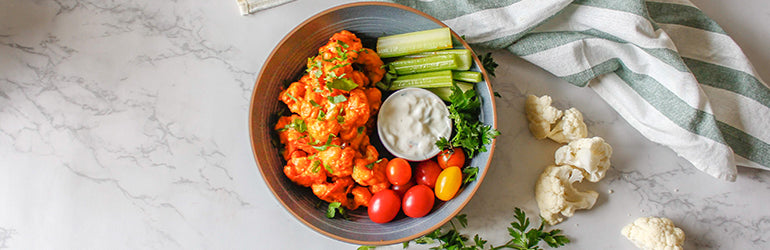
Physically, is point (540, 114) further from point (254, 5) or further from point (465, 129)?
point (254, 5)

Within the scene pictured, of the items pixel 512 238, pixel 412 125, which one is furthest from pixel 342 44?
pixel 512 238

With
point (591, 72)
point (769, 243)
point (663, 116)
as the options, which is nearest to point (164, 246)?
point (591, 72)

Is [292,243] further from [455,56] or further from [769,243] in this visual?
[769,243]

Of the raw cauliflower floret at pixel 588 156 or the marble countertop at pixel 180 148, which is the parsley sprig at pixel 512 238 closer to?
the marble countertop at pixel 180 148

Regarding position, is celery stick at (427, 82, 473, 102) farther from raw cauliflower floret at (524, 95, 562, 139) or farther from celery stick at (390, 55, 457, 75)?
raw cauliflower floret at (524, 95, 562, 139)

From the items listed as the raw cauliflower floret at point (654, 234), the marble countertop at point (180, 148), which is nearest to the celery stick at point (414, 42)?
the marble countertop at point (180, 148)
